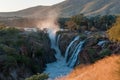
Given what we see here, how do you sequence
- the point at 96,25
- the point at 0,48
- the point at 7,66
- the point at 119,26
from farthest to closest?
the point at 96,25
the point at 0,48
the point at 7,66
the point at 119,26

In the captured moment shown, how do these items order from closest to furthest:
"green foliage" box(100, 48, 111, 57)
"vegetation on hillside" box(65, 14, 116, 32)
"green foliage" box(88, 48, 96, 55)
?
"green foliage" box(100, 48, 111, 57) < "green foliage" box(88, 48, 96, 55) < "vegetation on hillside" box(65, 14, 116, 32)

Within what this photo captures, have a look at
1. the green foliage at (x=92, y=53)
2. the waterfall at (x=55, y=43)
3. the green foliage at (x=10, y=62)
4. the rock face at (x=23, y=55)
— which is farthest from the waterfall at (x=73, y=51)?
the green foliage at (x=10, y=62)

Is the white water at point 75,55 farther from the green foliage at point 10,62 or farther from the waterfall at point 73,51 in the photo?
the green foliage at point 10,62

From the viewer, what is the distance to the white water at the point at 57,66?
176 ft

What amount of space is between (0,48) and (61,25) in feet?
196

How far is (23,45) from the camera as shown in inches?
2456

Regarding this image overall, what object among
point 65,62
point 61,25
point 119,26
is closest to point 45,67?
point 65,62

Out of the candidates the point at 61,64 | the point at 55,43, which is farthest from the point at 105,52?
the point at 55,43

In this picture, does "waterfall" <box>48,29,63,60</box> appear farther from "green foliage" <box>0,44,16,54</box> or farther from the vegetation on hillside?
"green foliage" <box>0,44,16,54</box>

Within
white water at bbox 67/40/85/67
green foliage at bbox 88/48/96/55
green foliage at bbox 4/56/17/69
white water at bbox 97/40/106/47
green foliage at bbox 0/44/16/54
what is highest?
green foliage at bbox 0/44/16/54

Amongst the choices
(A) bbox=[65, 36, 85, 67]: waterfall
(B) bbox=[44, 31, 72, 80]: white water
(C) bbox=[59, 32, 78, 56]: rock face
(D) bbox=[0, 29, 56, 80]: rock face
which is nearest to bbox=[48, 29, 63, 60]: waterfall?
(B) bbox=[44, 31, 72, 80]: white water

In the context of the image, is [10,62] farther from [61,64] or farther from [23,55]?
[61,64]

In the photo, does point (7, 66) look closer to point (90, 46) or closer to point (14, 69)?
point (14, 69)

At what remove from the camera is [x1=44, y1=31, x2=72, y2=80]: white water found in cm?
5356
